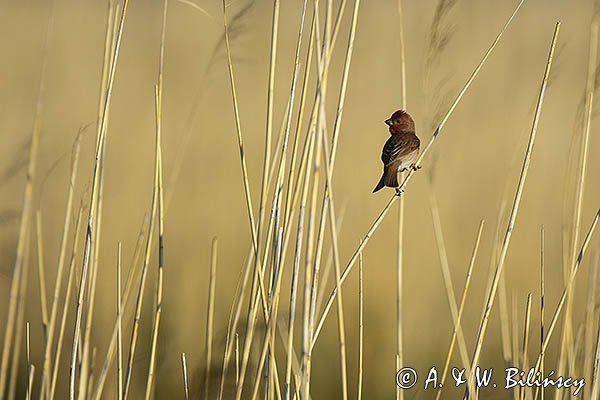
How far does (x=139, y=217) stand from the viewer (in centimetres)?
313

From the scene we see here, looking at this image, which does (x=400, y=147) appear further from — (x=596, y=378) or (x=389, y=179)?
(x=596, y=378)

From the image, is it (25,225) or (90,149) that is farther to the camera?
(90,149)

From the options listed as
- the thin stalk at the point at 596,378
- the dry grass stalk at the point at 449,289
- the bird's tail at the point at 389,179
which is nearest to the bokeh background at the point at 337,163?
the bird's tail at the point at 389,179

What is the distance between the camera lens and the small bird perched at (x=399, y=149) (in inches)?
66.1

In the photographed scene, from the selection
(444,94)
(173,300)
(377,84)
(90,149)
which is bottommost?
(173,300)

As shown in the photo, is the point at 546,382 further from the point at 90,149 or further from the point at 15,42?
the point at 15,42

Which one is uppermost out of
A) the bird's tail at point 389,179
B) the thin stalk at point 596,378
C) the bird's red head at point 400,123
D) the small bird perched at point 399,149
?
the bird's red head at point 400,123

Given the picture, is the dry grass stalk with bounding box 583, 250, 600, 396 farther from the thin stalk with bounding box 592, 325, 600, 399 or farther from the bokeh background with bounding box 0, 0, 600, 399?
the bokeh background with bounding box 0, 0, 600, 399

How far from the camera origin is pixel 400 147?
1693 millimetres

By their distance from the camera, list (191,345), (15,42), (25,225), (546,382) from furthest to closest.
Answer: (15,42), (191,345), (546,382), (25,225)

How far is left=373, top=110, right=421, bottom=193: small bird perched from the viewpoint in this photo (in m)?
1.68

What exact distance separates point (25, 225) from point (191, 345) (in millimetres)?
1189

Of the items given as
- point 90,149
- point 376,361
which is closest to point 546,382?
point 376,361

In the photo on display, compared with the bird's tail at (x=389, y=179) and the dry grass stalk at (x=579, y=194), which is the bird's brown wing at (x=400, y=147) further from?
the dry grass stalk at (x=579, y=194)
